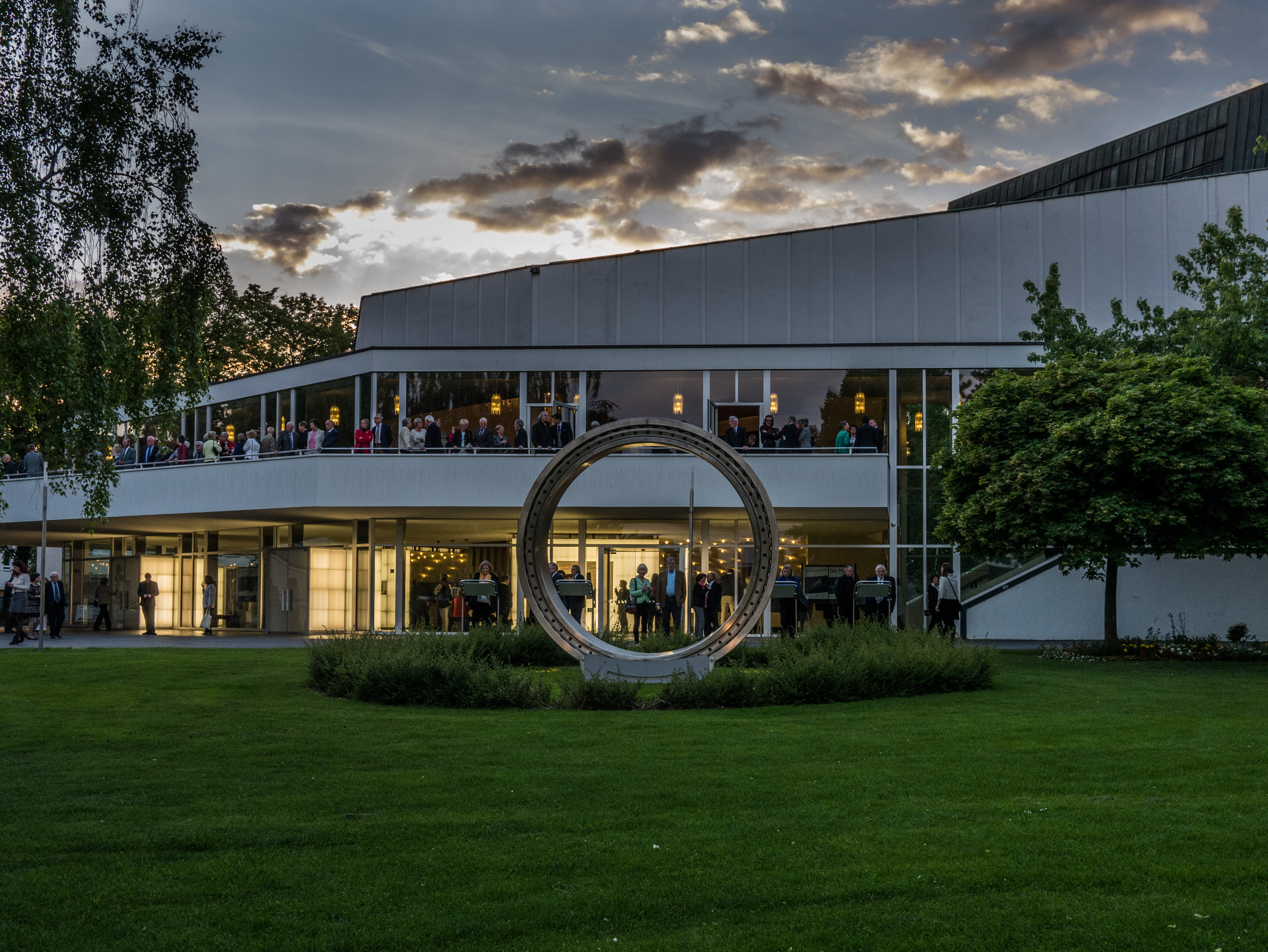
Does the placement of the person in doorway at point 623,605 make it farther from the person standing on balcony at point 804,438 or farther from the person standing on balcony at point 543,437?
the person standing on balcony at point 804,438

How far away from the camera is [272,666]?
786 inches

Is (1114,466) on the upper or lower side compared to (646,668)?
upper

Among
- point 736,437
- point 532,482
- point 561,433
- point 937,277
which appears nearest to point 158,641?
point 532,482

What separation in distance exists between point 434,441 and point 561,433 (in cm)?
325

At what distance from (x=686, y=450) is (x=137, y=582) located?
2875 cm

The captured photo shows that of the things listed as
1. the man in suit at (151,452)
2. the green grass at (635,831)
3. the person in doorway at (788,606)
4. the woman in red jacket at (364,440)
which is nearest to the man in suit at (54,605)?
the man in suit at (151,452)

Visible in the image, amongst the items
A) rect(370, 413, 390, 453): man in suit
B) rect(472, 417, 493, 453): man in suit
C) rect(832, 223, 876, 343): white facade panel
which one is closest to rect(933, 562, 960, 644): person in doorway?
rect(832, 223, 876, 343): white facade panel

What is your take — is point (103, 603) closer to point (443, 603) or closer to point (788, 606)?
point (443, 603)

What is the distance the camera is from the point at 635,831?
809 cm

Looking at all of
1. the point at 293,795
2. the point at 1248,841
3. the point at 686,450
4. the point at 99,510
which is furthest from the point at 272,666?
the point at 1248,841

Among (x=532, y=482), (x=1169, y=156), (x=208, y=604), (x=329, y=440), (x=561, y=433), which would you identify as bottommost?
(x=208, y=604)

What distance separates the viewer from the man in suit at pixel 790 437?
29.8 meters

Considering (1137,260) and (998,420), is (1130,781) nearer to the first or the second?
(998,420)

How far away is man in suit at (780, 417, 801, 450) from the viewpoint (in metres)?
29.8
